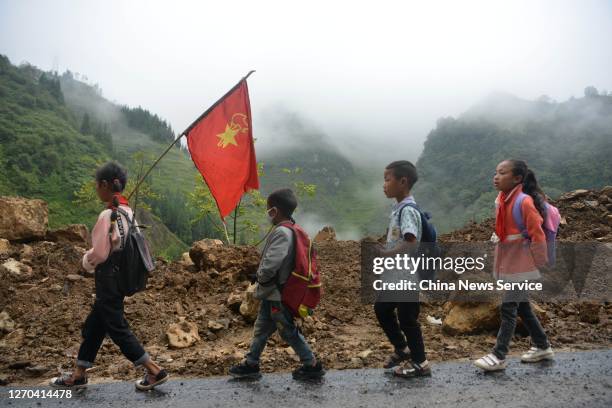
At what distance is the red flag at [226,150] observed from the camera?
19.7 feet

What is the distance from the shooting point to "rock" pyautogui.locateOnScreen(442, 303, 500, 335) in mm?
5016

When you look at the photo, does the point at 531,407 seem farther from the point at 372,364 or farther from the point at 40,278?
the point at 40,278

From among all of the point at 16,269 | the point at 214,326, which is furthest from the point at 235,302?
the point at 16,269

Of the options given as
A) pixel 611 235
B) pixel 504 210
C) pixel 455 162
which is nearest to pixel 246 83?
pixel 504 210

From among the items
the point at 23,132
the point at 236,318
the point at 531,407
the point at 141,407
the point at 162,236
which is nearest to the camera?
the point at 531,407

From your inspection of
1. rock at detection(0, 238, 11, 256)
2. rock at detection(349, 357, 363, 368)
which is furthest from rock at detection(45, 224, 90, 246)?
rock at detection(349, 357, 363, 368)

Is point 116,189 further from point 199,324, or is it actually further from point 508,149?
point 508,149

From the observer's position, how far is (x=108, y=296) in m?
3.58

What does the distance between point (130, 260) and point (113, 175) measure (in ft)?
2.21

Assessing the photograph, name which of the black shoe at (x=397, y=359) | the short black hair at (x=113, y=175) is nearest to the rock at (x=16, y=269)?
the short black hair at (x=113, y=175)

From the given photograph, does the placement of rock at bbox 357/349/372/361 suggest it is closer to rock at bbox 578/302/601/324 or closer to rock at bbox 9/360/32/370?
rock at bbox 578/302/601/324

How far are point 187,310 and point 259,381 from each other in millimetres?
2632

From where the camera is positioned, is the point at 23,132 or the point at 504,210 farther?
the point at 23,132

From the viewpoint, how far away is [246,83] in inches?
266
